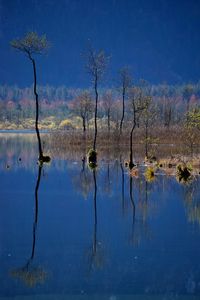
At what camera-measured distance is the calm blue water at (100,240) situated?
14477 millimetres

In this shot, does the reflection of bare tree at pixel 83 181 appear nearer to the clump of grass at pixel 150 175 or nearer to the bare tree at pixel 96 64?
the clump of grass at pixel 150 175

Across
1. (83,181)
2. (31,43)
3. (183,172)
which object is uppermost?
(31,43)

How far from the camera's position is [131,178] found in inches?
1400

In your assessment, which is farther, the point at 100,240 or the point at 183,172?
the point at 183,172

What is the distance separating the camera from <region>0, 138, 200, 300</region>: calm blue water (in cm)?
1448

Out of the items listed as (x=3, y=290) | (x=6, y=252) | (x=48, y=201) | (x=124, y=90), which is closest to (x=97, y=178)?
(x=48, y=201)

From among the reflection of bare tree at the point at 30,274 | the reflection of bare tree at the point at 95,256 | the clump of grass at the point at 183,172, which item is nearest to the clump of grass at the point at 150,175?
the clump of grass at the point at 183,172

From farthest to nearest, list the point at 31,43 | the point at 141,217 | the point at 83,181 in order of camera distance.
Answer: the point at 31,43 → the point at 83,181 → the point at 141,217

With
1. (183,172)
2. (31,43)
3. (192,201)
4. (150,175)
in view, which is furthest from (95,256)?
(31,43)

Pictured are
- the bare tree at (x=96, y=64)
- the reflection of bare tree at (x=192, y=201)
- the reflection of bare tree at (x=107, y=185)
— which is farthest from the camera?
the bare tree at (x=96, y=64)

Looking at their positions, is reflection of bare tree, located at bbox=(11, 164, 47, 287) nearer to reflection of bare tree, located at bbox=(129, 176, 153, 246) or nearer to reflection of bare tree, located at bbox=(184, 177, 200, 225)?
reflection of bare tree, located at bbox=(129, 176, 153, 246)

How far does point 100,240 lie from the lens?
62.1ft

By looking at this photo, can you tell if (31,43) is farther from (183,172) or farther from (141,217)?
(141,217)

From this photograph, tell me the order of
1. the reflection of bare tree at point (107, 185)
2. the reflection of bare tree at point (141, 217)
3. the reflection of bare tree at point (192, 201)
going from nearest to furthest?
1. the reflection of bare tree at point (141, 217)
2. the reflection of bare tree at point (192, 201)
3. the reflection of bare tree at point (107, 185)
